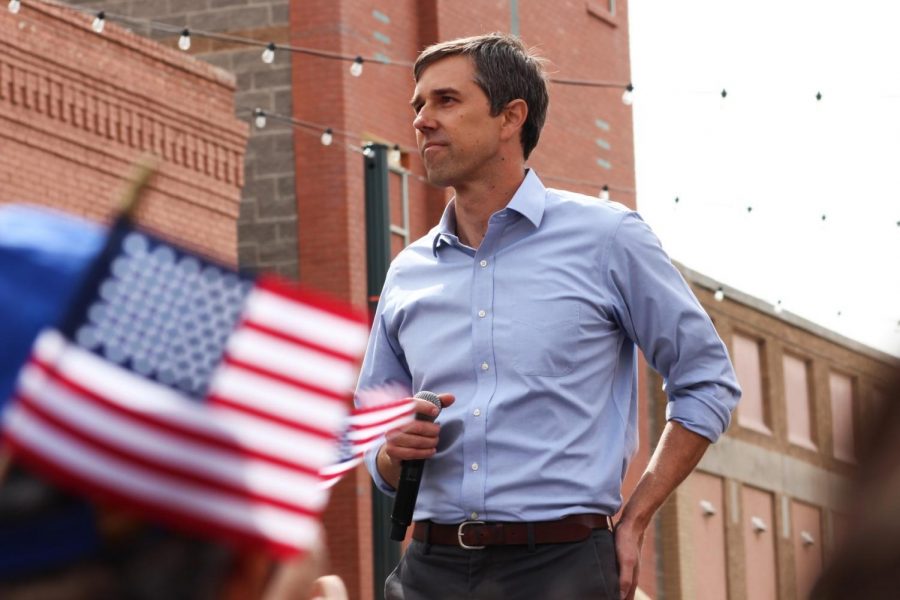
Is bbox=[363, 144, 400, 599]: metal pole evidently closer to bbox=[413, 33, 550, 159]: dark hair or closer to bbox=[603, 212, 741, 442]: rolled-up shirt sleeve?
bbox=[413, 33, 550, 159]: dark hair

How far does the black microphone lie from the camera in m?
4.59

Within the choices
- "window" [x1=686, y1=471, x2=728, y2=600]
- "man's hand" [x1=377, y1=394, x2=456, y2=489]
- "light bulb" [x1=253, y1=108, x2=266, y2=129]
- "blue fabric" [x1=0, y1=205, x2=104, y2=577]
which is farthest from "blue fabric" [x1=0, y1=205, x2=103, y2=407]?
"window" [x1=686, y1=471, x2=728, y2=600]

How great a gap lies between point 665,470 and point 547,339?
41 cm

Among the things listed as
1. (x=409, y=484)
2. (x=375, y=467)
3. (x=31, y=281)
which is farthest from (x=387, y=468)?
(x=31, y=281)

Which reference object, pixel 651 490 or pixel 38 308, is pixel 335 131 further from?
pixel 38 308

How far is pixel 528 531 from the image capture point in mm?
4504

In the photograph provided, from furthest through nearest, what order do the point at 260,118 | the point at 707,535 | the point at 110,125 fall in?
the point at 707,535 → the point at 260,118 → the point at 110,125

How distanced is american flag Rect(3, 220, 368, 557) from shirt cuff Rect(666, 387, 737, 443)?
2.71 meters

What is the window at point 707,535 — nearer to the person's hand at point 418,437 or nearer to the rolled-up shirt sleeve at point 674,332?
the rolled-up shirt sleeve at point 674,332

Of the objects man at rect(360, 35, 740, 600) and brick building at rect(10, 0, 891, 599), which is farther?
brick building at rect(10, 0, 891, 599)

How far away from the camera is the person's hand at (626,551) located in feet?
14.9

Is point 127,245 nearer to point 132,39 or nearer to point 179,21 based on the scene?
point 132,39

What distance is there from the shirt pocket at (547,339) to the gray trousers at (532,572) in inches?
15.6

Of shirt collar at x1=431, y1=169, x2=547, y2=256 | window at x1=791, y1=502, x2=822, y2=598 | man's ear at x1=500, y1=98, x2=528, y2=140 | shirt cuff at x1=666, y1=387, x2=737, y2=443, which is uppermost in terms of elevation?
man's ear at x1=500, y1=98, x2=528, y2=140
